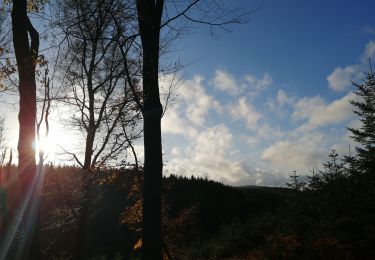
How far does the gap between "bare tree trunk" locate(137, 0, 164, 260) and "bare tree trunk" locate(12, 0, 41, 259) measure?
7.86 ft

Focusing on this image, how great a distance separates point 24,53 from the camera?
308 inches

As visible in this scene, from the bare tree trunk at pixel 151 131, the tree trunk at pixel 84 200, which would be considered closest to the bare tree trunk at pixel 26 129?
the bare tree trunk at pixel 151 131

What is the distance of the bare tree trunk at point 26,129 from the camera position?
7.42 meters

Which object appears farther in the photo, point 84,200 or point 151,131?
point 84,200

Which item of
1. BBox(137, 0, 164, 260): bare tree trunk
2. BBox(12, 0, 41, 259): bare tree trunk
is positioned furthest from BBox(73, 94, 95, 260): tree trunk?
BBox(137, 0, 164, 260): bare tree trunk

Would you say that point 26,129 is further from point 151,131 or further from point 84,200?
point 84,200

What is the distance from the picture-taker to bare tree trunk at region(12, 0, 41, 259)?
742 centimetres

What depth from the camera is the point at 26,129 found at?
7.57 m

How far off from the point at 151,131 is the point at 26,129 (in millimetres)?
2862

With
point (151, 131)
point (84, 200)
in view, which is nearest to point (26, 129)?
point (151, 131)

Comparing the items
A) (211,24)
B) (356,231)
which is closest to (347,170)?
(356,231)

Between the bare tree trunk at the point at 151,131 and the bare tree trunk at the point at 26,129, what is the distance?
7.86 feet

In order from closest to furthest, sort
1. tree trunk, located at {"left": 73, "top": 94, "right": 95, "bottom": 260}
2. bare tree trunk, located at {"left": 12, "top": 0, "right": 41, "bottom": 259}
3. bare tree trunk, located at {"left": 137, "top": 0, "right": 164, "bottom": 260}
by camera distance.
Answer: bare tree trunk, located at {"left": 137, "top": 0, "right": 164, "bottom": 260} < bare tree trunk, located at {"left": 12, "top": 0, "right": 41, "bottom": 259} < tree trunk, located at {"left": 73, "top": 94, "right": 95, "bottom": 260}

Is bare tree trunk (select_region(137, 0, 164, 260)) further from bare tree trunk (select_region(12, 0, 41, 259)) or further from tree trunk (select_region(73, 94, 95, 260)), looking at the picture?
tree trunk (select_region(73, 94, 95, 260))
